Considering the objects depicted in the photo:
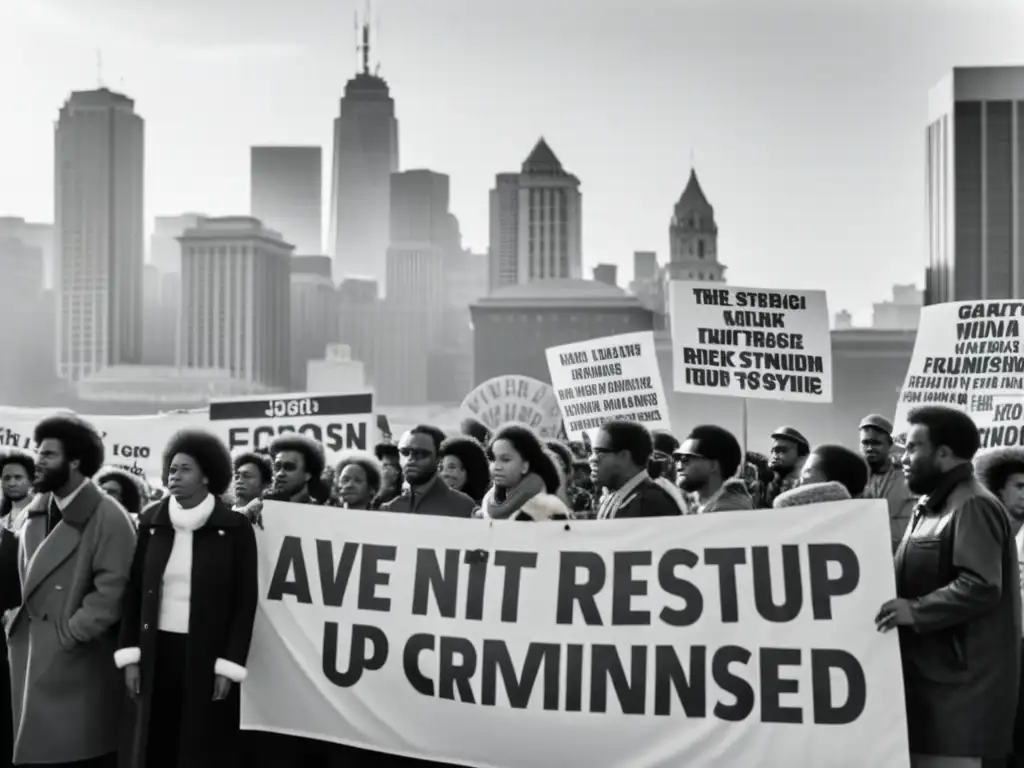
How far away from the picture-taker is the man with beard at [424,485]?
273 inches

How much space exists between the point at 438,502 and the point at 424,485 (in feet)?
0.47

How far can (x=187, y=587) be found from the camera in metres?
5.24

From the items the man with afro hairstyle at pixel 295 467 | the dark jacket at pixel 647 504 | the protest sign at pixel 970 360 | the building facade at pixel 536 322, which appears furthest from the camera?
the building facade at pixel 536 322

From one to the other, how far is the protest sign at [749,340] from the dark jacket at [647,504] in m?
3.44

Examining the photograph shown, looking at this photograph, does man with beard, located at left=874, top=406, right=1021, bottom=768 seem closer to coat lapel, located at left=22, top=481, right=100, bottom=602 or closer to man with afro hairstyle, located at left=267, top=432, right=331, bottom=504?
coat lapel, located at left=22, top=481, right=100, bottom=602

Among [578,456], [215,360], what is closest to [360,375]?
[215,360]

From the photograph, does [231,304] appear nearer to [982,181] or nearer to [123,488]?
[982,181]

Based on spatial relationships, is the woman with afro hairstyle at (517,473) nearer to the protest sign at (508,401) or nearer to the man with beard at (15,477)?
the man with beard at (15,477)

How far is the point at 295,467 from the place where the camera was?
6836mm

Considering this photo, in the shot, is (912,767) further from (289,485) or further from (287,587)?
(289,485)

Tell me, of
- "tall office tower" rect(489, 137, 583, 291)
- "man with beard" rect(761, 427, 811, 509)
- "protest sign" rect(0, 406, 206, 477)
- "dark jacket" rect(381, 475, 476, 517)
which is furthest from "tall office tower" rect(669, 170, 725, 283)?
"dark jacket" rect(381, 475, 476, 517)

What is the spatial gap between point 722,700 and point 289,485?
274cm

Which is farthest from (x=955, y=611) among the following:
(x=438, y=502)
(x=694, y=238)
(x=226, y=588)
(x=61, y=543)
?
(x=694, y=238)

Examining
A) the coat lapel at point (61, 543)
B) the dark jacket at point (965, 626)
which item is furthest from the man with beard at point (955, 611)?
the coat lapel at point (61, 543)
